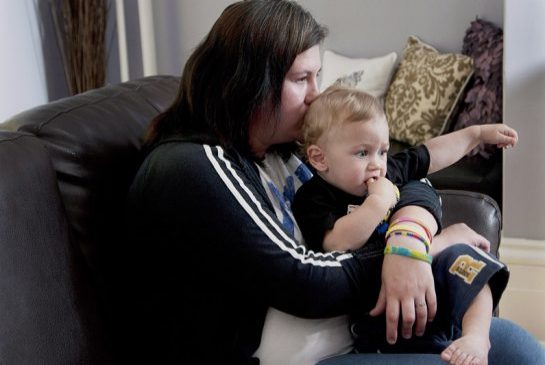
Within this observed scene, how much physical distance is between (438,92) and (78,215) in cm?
201

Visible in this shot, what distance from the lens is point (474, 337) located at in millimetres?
1209

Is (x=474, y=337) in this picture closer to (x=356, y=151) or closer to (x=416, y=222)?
(x=416, y=222)

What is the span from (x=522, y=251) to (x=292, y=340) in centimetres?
173

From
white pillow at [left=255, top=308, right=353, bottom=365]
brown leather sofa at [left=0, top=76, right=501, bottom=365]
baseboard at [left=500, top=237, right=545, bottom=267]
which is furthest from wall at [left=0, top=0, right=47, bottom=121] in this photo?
→ white pillow at [left=255, top=308, right=353, bottom=365]

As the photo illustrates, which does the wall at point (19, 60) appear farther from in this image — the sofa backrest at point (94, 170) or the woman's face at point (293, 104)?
the woman's face at point (293, 104)

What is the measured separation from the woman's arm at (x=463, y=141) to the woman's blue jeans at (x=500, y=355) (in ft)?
1.07

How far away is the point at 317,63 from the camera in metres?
1.38

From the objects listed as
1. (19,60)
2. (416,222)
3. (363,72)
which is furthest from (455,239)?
(19,60)

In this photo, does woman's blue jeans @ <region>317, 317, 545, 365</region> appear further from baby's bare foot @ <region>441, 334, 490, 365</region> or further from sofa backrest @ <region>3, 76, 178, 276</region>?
sofa backrest @ <region>3, 76, 178, 276</region>

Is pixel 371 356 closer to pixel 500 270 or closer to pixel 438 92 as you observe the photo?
pixel 500 270

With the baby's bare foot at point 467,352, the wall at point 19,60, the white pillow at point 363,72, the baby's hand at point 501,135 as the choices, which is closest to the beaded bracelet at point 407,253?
the baby's bare foot at point 467,352

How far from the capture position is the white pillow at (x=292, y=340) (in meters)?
1.25

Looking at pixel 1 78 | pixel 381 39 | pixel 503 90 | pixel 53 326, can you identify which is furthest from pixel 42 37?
pixel 53 326

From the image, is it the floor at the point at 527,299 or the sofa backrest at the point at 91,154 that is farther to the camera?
the floor at the point at 527,299
